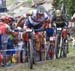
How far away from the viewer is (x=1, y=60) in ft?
42.0

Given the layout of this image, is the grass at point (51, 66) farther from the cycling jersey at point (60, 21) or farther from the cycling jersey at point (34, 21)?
the cycling jersey at point (60, 21)

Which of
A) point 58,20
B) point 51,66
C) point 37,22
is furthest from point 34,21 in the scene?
point 51,66

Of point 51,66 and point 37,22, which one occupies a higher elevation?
point 37,22

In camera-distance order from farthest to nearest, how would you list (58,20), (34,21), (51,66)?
(58,20), (34,21), (51,66)

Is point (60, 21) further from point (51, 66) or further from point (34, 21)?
point (51, 66)

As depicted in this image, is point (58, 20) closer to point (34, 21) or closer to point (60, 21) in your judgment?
point (60, 21)

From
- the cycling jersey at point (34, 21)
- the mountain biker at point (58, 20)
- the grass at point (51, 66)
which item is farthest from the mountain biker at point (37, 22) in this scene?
the grass at point (51, 66)

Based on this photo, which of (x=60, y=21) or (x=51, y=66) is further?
(x=60, y=21)

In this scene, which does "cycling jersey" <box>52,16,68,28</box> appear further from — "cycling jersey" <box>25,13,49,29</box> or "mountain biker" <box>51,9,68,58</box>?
"cycling jersey" <box>25,13,49,29</box>

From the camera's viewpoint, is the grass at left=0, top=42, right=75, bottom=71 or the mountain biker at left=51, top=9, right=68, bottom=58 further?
the mountain biker at left=51, top=9, right=68, bottom=58

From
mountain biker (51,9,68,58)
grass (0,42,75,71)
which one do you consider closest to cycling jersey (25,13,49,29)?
mountain biker (51,9,68,58)

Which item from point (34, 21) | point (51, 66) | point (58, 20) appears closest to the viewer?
point (51, 66)

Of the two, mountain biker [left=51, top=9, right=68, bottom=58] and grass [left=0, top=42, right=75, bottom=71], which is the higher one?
mountain biker [left=51, top=9, right=68, bottom=58]

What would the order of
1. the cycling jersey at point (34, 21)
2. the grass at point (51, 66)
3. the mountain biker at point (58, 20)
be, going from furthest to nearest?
the mountain biker at point (58, 20)
the cycling jersey at point (34, 21)
the grass at point (51, 66)
